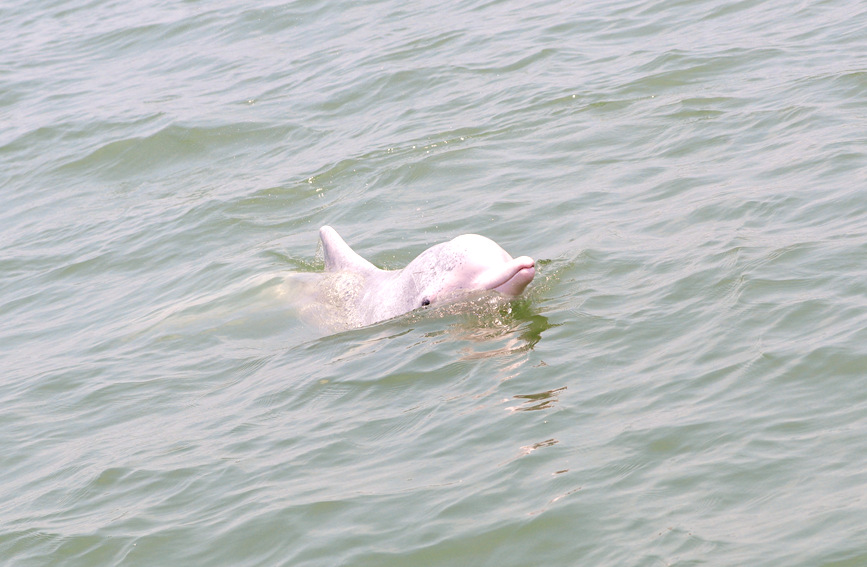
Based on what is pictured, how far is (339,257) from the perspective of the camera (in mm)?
11125

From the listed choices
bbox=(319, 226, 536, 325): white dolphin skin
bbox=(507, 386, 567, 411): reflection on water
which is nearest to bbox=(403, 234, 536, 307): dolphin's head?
bbox=(319, 226, 536, 325): white dolphin skin

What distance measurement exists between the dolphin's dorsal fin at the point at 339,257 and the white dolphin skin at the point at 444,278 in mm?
376

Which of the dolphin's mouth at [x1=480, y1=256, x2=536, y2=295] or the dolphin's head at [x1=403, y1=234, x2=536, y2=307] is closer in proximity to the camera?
the dolphin's mouth at [x1=480, y1=256, x2=536, y2=295]

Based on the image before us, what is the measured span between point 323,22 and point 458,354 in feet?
46.2

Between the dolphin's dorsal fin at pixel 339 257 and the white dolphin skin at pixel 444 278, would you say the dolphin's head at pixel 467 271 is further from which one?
the dolphin's dorsal fin at pixel 339 257

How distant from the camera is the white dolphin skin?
29.4 feet

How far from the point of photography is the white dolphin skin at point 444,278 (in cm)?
896

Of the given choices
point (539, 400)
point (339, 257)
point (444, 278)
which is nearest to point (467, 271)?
point (444, 278)

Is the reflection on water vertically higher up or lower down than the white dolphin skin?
lower down

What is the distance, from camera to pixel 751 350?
776 cm

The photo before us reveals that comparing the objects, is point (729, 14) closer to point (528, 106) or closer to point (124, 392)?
point (528, 106)

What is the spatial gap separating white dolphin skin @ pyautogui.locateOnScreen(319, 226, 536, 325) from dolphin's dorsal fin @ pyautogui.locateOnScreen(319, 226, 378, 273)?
38cm

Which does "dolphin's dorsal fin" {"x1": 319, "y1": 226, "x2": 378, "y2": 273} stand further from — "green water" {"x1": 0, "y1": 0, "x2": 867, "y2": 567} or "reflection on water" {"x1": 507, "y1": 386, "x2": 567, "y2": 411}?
"reflection on water" {"x1": 507, "y1": 386, "x2": 567, "y2": 411}

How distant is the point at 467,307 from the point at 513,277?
0.61 meters
